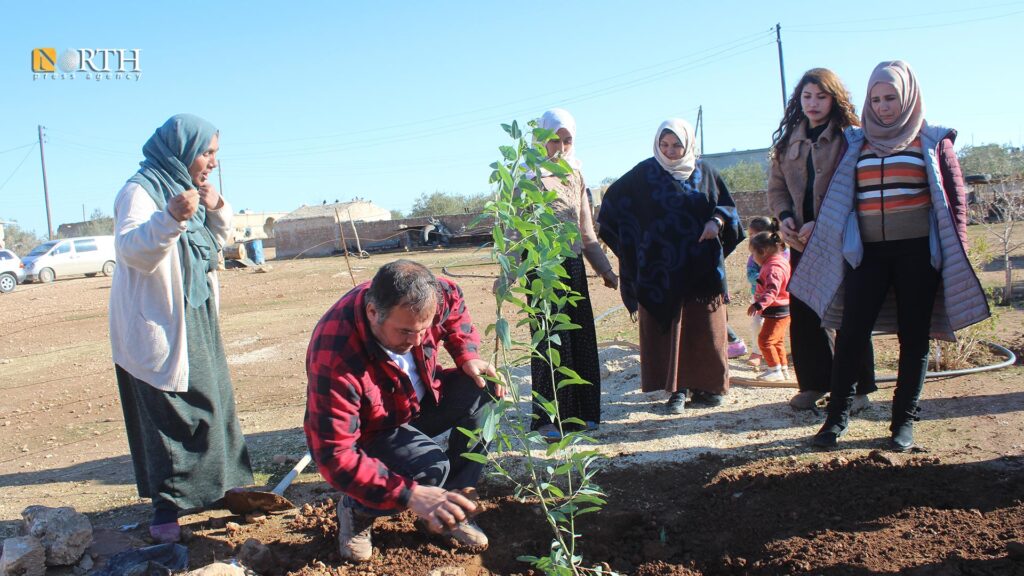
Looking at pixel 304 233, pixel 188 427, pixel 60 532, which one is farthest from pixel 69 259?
pixel 60 532

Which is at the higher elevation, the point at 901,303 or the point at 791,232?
the point at 791,232

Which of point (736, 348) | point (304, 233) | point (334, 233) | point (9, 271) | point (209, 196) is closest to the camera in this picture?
point (209, 196)

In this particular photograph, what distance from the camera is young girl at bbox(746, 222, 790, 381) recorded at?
4.81m

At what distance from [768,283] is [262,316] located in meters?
8.81

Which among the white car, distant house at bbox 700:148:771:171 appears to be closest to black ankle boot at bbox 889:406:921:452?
the white car

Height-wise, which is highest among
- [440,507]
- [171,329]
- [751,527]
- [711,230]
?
[711,230]

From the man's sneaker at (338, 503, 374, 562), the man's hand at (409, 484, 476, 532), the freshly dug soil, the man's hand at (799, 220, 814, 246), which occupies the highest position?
the man's hand at (799, 220, 814, 246)

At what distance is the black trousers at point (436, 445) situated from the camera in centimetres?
268

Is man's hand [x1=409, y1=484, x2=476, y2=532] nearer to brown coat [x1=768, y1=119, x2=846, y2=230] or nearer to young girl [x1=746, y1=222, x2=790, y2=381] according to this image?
brown coat [x1=768, y1=119, x2=846, y2=230]

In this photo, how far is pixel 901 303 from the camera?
3432 mm

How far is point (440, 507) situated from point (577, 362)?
1.76m

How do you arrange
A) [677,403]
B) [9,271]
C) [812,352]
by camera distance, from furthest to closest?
[9,271]
[677,403]
[812,352]

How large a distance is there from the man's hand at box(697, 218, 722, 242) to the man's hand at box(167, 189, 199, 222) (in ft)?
8.32

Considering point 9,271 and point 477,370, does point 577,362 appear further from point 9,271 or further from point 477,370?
point 9,271
